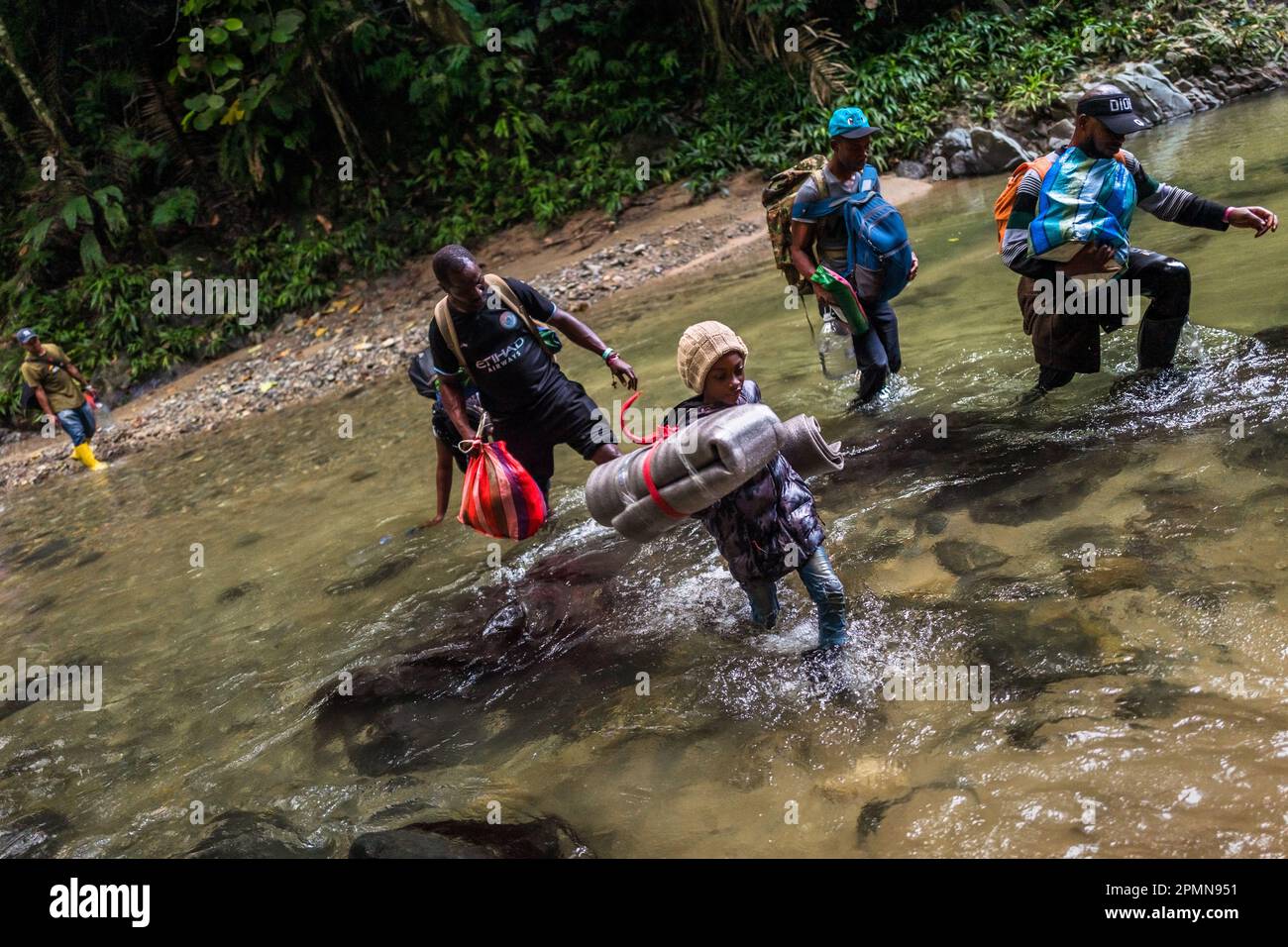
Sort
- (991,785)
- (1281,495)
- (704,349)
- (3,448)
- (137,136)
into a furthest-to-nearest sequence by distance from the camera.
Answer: (137,136), (3,448), (1281,495), (704,349), (991,785)

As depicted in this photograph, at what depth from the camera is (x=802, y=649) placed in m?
3.92

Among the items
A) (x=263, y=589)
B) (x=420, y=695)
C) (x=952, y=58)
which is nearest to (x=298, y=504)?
(x=263, y=589)

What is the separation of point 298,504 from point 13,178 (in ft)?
49.8

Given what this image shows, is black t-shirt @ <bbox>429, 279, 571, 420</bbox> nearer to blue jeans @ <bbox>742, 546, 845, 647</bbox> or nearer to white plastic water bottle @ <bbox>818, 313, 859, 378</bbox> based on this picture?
blue jeans @ <bbox>742, 546, 845, 647</bbox>

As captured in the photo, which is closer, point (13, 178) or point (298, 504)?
point (298, 504)

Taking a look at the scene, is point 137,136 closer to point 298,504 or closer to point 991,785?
point 298,504

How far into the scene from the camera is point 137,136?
715 inches

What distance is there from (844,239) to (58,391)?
10.3 metres

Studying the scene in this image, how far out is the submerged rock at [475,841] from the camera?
3.12 metres

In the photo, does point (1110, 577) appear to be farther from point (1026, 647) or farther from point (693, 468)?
point (693, 468)

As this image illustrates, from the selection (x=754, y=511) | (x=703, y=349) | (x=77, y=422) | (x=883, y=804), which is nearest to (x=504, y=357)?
(x=703, y=349)

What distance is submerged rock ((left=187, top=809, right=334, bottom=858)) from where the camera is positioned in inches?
131

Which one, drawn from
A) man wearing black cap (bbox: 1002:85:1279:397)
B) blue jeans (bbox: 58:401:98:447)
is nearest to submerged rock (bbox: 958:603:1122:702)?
man wearing black cap (bbox: 1002:85:1279:397)

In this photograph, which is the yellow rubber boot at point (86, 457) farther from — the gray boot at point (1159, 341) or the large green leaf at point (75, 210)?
the gray boot at point (1159, 341)
